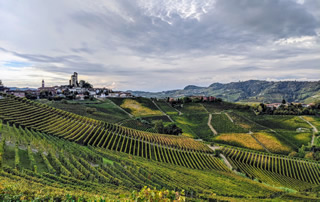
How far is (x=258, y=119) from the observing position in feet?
391

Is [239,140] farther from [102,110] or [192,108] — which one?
[102,110]

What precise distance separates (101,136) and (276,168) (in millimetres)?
55277

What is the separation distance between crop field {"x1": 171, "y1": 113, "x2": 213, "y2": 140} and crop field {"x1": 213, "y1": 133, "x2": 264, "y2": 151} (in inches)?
237

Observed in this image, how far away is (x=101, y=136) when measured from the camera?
176 ft

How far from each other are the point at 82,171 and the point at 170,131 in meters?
68.8

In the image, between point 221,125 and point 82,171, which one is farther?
point 221,125

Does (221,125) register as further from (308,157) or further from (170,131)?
(308,157)

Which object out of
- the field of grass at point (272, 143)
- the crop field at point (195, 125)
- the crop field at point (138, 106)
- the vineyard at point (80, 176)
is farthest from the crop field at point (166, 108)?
the vineyard at point (80, 176)

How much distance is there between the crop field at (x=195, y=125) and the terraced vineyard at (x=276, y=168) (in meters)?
23.7

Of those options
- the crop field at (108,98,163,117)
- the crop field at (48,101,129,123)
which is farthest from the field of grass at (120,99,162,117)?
the crop field at (48,101,129,123)

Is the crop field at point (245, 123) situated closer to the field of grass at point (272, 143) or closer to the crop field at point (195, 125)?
the field of grass at point (272, 143)

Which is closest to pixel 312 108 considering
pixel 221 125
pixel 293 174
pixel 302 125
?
pixel 302 125

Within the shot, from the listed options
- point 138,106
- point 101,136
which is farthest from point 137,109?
point 101,136

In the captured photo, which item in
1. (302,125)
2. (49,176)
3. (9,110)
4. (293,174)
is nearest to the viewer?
(49,176)
